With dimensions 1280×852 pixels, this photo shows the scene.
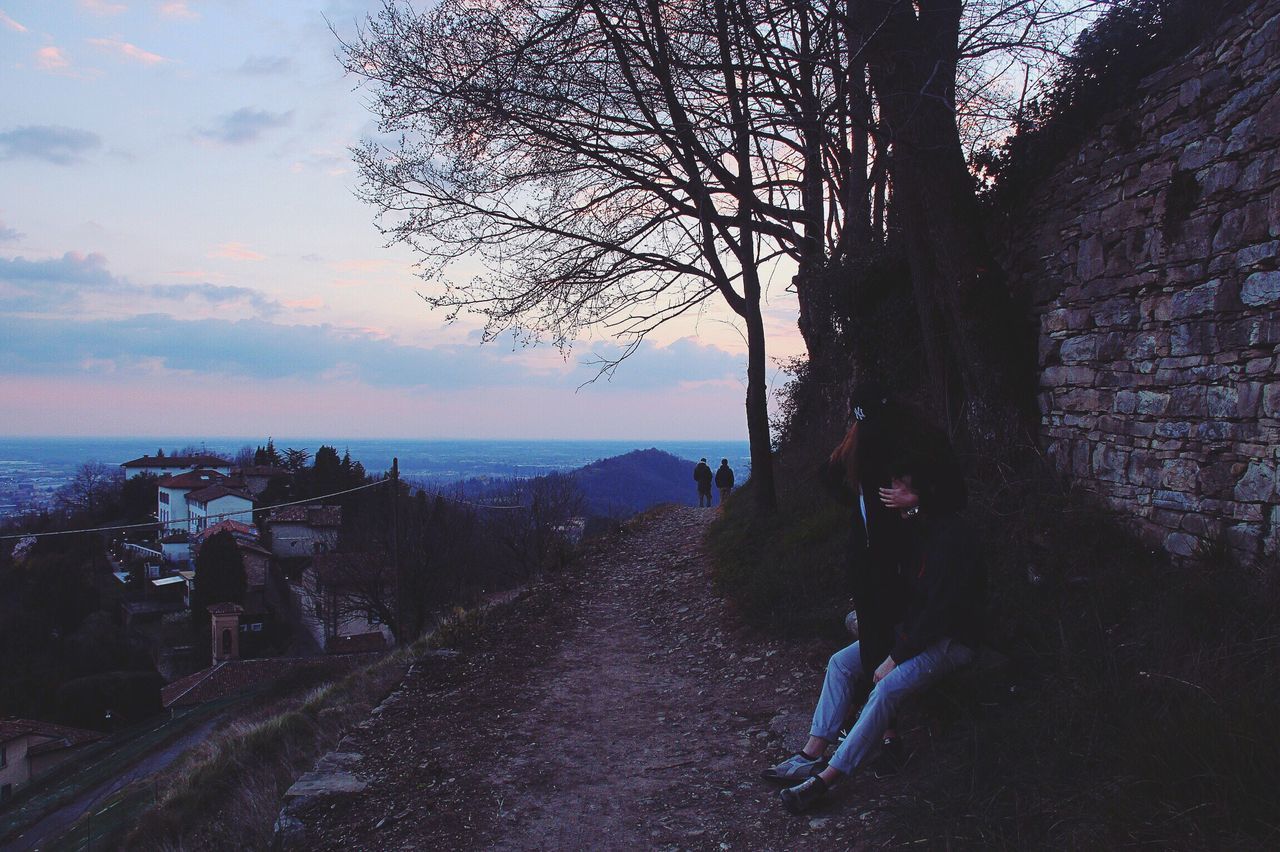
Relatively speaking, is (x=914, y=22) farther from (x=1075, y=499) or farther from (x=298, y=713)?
(x=298, y=713)

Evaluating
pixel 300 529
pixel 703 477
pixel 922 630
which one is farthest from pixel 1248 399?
pixel 300 529

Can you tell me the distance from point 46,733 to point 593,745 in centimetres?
2779

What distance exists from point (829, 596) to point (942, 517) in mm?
3058

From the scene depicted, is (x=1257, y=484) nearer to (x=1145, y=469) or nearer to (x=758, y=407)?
(x=1145, y=469)

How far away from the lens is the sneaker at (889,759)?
11.4 ft

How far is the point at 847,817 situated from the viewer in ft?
10.7

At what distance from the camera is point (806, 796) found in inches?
132

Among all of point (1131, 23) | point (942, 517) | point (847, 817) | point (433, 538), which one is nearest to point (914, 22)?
point (1131, 23)

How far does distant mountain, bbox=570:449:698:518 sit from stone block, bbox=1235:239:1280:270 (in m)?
50.8

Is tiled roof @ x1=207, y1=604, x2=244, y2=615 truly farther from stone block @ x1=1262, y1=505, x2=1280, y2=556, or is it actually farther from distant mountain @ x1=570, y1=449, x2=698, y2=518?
stone block @ x1=1262, y1=505, x2=1280, y2=556

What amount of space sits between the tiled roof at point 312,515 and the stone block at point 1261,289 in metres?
53.5

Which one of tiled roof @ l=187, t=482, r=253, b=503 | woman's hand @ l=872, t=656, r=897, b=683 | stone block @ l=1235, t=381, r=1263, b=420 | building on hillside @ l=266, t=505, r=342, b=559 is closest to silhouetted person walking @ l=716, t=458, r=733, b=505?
stone block @ l=1235, t=381, r=1263, b=420

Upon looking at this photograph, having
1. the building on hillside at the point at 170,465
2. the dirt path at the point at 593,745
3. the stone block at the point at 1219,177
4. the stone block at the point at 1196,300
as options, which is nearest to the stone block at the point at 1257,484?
the stone block at the point at 1196,300

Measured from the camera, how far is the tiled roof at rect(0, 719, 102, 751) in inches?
851
